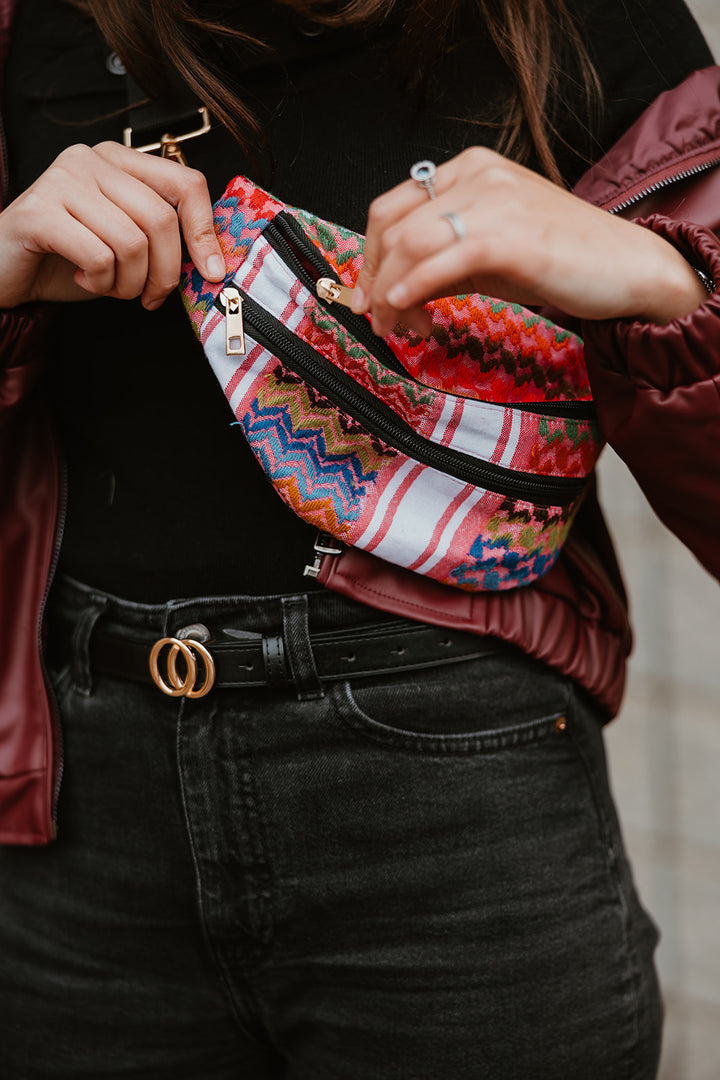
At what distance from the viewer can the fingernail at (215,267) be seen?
2.55ft

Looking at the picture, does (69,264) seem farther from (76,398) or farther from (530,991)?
(530,991)

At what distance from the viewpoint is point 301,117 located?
904 mm

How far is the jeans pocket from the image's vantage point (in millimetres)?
853

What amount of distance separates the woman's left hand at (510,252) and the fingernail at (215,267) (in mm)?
146

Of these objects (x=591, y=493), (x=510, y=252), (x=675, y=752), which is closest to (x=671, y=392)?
(x=510, y=252)

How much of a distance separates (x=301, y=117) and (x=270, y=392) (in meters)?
0.30

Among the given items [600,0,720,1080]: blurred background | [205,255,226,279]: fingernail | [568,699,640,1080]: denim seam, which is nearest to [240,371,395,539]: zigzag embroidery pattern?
[205,255,226,279]: fingernail

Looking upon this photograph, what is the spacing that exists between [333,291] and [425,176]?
0.14 meters

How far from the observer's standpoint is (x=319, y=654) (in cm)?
85

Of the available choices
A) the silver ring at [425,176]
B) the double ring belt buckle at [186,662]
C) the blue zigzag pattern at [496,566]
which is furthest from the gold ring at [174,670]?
the silver ring at [425,176]

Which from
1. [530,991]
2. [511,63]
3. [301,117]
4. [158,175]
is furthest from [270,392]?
[530,991]

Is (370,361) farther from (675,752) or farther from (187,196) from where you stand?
(675,752)

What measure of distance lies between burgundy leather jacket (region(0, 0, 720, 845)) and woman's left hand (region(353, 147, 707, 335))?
0.12 feet

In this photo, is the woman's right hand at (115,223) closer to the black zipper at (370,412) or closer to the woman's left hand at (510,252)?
the black zipper at (370,412)
